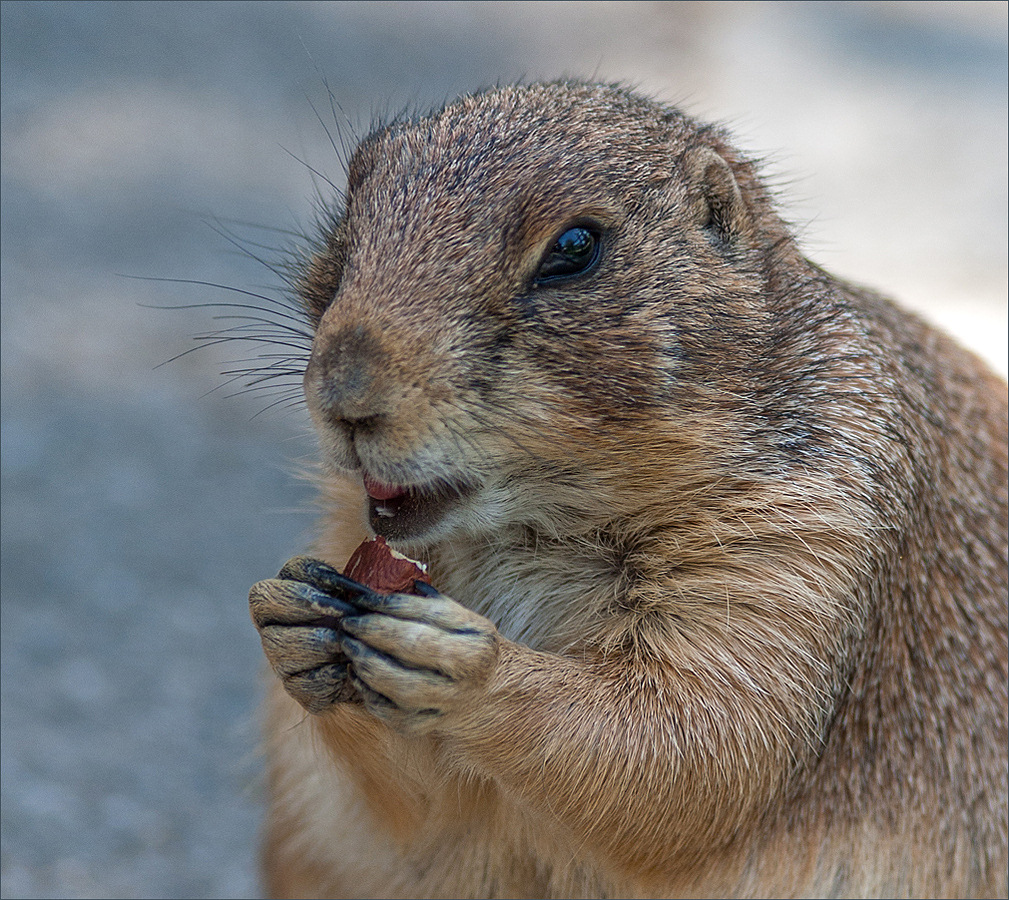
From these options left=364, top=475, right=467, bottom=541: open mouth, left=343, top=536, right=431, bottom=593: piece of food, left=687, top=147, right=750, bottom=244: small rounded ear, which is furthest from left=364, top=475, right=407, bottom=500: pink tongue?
left=687, top=147, right=750, bottom=244: small rounded ear

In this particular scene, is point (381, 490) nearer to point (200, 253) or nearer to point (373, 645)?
point (373, 645)

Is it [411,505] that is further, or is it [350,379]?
[411,505]

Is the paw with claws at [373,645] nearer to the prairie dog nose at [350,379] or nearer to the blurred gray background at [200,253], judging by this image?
the prairie dog nose at [350,379]

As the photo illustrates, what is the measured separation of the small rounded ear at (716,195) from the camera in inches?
115

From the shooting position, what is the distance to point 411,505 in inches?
100

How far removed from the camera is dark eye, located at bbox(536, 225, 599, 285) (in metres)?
2.60

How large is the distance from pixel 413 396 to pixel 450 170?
620 millimetres

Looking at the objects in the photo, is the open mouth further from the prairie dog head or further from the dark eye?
the dark eye

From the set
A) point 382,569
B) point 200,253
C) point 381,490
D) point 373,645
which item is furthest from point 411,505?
point 200,253

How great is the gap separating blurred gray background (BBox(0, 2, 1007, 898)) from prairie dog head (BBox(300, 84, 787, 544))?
2.21ft

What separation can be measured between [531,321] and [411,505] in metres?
0.43

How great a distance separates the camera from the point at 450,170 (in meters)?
2.74

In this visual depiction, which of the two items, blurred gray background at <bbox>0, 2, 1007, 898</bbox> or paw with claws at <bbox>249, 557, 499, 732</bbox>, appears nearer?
paw with claws at <bbox>249, 557, 499, 732</bbox>

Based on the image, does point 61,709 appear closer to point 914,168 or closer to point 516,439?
point 516,439
